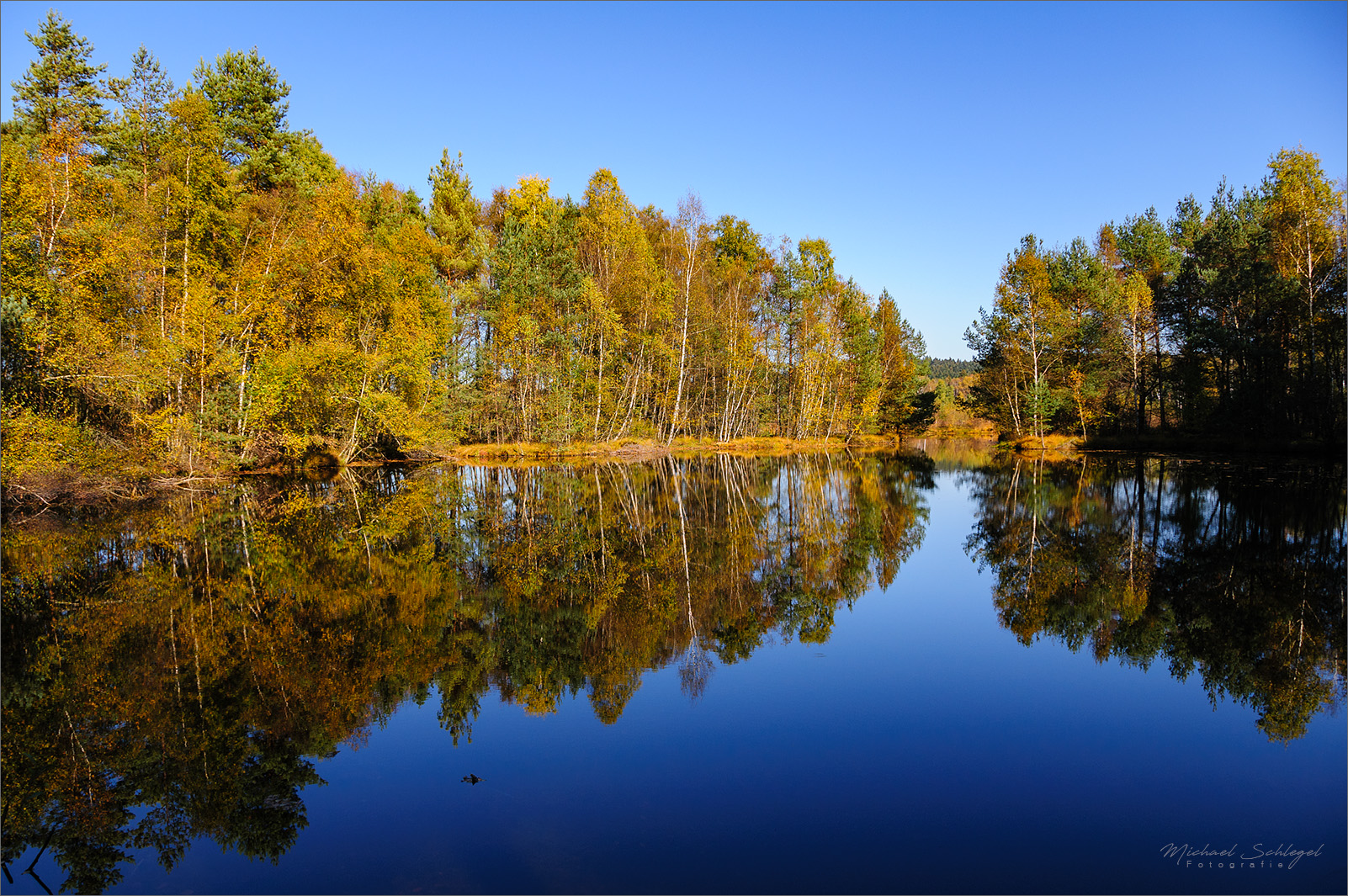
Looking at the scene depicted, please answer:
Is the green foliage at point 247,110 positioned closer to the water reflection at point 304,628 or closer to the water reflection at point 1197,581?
the water reflection at point 304,628

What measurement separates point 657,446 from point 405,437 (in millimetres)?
15830

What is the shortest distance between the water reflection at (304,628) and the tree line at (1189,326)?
24.0 metres

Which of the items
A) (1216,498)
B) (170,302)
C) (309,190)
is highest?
(309,190)

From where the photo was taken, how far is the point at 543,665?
7.71 m

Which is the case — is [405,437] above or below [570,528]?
above

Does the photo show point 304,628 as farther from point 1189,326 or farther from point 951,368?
point 951,368

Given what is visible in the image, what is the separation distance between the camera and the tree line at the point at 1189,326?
1154 inches

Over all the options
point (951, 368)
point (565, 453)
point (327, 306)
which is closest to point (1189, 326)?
point (565, 453)

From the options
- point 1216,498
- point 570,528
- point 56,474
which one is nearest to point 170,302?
point 56,474

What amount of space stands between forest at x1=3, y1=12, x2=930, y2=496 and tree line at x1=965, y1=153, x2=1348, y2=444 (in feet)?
38.6

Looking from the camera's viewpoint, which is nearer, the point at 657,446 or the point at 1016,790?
the point at 1016,790

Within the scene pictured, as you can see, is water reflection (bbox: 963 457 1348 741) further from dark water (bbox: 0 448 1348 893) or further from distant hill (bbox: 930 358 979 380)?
distant hill (bbox: 930 358 979 380)

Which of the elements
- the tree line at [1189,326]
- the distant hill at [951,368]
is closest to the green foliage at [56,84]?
the tree line at [1189,326]

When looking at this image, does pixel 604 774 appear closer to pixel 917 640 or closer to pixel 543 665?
pixel 543 665
